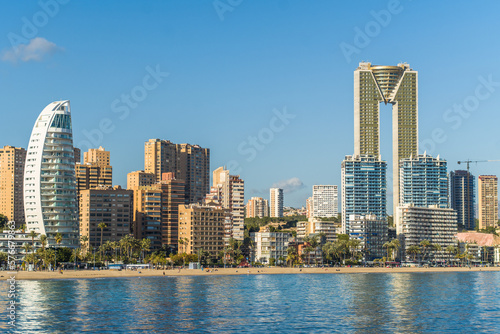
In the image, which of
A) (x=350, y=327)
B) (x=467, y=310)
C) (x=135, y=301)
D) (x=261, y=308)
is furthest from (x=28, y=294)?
(x=467, y=310)

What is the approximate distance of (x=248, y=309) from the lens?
107688 millimetres

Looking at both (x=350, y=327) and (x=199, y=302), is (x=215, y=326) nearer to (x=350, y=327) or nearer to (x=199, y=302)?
(x=350, y=327)

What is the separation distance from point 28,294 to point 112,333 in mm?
53608

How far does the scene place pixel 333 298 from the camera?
421ft

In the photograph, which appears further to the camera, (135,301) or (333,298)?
(333,298)

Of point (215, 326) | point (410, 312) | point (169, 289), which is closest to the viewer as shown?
point (215, 326)

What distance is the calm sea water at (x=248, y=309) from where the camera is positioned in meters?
87.6

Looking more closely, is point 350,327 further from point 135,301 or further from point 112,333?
point 135,301

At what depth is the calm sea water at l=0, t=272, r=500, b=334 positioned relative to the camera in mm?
87625

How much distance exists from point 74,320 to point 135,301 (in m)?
26.4

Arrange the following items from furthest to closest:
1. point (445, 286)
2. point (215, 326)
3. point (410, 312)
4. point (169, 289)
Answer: point (445, 286)
point (169, 289)
point (410, 312)
point (215, 326)

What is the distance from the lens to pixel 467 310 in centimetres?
10988

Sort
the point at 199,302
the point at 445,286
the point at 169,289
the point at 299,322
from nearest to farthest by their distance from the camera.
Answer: the point at 299,322, the point at 199,302, the point at 169,289, the point at 445,286

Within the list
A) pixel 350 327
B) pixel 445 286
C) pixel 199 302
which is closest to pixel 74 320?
pixel 199 302
